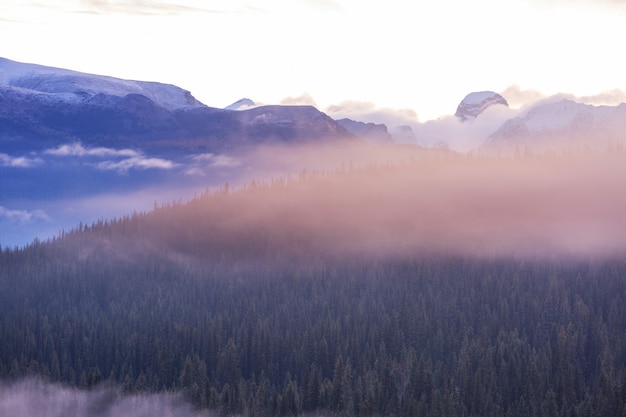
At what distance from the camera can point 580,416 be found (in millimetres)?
199875

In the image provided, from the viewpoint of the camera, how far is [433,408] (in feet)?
652

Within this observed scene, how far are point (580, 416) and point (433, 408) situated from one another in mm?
27339
